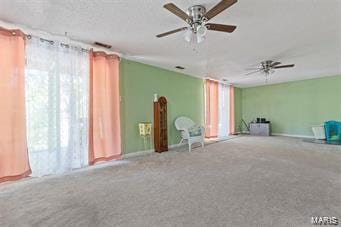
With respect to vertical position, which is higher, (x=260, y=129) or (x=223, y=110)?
(x=223, y=110)

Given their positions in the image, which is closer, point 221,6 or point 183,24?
point 221,6

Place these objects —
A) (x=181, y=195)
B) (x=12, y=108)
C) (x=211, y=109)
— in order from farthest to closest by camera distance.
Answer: (x=211, y=109)
(x=12, y=108)
(x=181, y=195)

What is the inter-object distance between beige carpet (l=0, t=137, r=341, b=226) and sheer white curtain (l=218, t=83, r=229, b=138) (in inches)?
164

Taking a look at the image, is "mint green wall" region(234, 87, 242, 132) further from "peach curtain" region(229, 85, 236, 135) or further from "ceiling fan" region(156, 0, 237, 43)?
"ceiling fan" region(156, 0, 237, 43)

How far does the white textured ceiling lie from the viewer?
7.84 ft

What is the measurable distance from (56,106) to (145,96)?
216cm

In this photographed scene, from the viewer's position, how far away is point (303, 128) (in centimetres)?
780

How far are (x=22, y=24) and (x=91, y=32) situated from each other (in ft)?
3.06

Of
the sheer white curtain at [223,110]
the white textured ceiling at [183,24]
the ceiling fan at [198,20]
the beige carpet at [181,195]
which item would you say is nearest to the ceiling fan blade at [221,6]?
the ceiling fan at [198,20]

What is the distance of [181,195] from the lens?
2432 mm

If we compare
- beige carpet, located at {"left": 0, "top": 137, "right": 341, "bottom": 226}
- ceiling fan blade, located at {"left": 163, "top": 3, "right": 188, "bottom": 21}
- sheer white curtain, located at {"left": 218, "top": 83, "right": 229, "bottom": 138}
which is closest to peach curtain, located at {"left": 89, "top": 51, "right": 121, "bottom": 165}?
beige carpet, located at {"left": 0, "top": 137, "right": 341, "bottom": 226}

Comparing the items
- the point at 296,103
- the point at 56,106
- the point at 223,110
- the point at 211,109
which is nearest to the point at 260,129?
the point at 296,103

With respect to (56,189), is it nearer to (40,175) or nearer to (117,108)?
(40,175)

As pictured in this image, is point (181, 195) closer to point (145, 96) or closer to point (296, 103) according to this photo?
point (145, 96)
